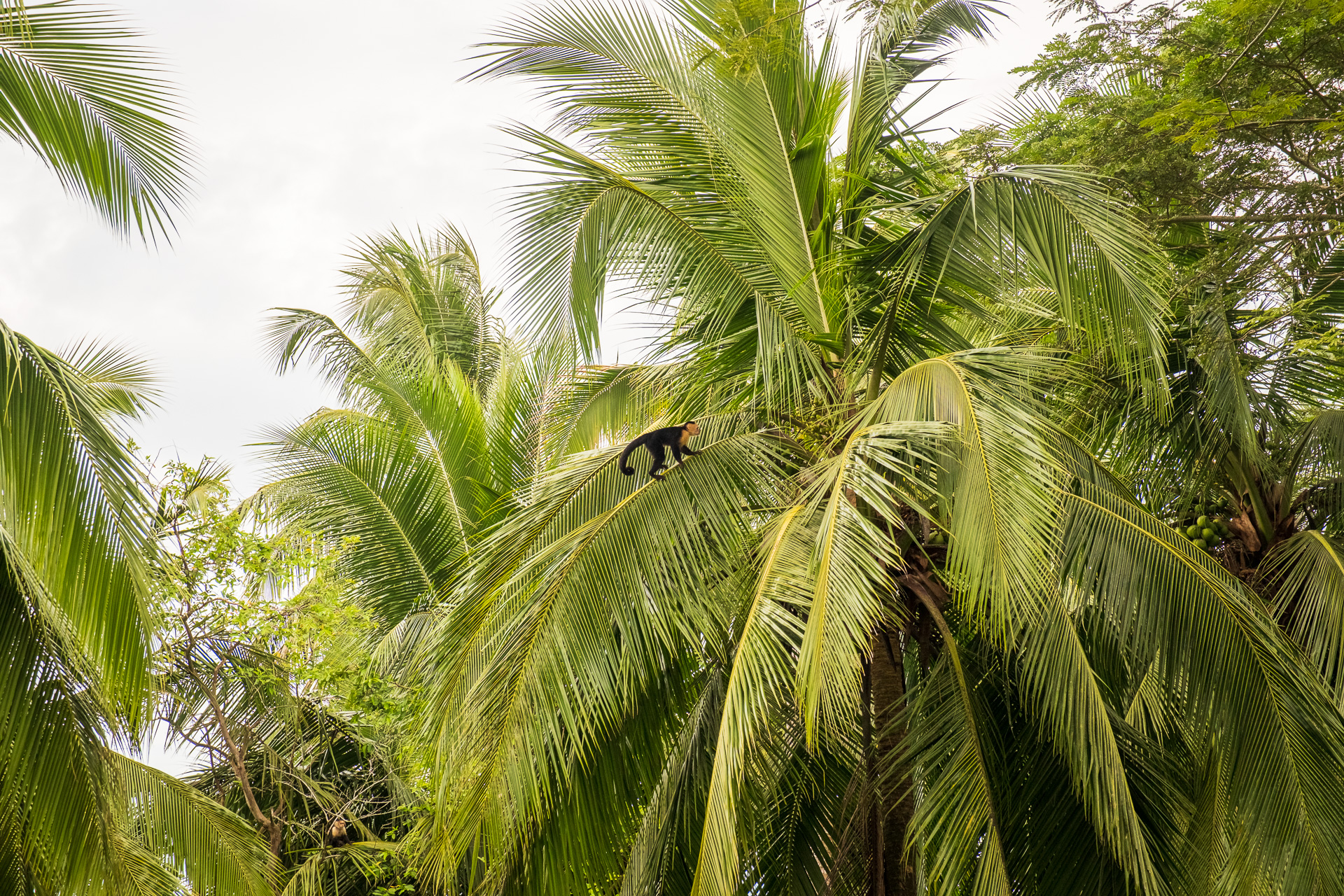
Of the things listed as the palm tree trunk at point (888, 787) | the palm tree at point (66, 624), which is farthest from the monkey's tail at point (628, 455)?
the palm tree at point (66, 624)

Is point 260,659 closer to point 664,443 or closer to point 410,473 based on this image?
point 410,473

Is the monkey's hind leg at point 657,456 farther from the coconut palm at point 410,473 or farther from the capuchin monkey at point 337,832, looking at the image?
the capuchin monkey at point 337,832

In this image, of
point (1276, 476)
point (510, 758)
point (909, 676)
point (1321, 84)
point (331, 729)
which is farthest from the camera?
point (331, 729)

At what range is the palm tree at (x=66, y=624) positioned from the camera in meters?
4.52

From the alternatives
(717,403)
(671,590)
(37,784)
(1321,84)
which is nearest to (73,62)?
(37,784)

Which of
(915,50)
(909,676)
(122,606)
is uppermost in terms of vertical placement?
(915,50)

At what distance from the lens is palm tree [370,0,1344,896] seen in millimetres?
5035

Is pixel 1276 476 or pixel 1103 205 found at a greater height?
pixel 1103 205

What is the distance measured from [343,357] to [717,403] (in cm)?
682

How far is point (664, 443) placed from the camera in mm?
5863

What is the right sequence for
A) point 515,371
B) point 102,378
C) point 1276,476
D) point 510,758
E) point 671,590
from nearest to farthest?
point 510,758, point 671,590, point 1276,476, point 102,378, point 515,371

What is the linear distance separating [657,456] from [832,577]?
71.3 inches

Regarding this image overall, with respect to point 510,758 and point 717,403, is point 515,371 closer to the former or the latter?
point 717,403

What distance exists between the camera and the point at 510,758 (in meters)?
5.25
